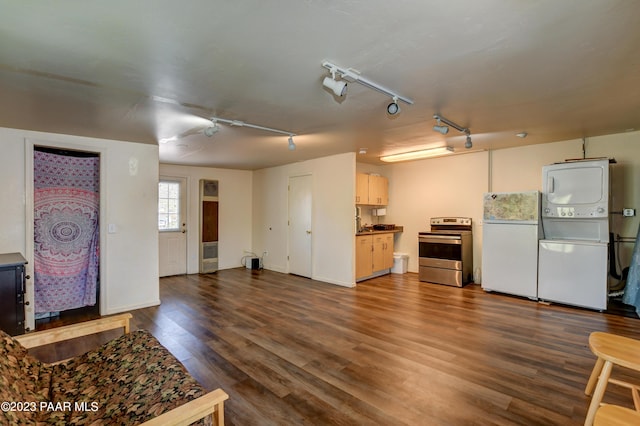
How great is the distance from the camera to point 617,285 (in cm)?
452

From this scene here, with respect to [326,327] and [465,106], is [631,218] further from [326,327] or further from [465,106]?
[326,327]

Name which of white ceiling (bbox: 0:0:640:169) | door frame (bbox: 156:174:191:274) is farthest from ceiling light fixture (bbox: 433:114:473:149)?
door frame (bbox: 156:174:191:274)

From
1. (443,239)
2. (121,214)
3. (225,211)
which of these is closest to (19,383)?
(121,214)

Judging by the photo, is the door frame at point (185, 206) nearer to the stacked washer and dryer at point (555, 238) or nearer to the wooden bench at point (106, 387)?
the wooden bench at point (106, 387)

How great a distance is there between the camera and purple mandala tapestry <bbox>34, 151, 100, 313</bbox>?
153 inches

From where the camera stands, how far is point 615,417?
1361mm

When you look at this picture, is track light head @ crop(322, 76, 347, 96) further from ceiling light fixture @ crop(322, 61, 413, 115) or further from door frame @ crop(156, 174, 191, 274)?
door frame @ crop(156, 174, 191, 274)

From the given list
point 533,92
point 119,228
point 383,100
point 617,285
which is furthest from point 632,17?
point 119,228

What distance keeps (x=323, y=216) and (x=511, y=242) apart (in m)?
3.28

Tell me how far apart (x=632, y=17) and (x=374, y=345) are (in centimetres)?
309

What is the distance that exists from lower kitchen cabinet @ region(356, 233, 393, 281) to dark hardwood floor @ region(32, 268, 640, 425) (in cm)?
87

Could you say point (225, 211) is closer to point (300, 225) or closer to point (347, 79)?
point (300, 225)

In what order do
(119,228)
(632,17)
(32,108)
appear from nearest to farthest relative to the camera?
(632,17), (32,108), (119,228)

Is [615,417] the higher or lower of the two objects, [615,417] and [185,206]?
the lower
